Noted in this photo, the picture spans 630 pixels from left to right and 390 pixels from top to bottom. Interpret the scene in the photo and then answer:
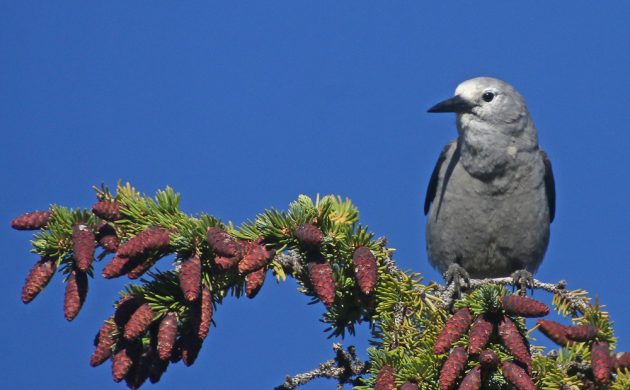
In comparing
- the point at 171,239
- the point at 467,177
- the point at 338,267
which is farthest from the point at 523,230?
the point at 171,239

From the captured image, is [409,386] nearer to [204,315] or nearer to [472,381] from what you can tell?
[472,381]

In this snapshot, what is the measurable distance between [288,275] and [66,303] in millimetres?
837

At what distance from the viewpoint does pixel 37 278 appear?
2869 millimetres

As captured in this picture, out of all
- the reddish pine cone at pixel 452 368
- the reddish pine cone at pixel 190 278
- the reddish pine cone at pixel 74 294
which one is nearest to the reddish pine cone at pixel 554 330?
the reddish pine cone at pixel 452 368

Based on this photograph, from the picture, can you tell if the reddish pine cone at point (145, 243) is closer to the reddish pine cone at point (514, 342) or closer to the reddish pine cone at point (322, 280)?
the reddish pine cone at point (322, 280)

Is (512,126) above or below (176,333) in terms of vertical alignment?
above

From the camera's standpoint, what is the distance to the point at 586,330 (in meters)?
2.85

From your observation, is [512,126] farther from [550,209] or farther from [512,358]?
[512,358]

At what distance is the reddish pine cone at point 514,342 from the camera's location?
2.62 metres

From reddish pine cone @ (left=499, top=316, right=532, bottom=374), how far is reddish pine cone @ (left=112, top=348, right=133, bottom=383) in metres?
1.26

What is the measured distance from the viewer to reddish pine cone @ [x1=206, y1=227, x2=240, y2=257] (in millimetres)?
2818

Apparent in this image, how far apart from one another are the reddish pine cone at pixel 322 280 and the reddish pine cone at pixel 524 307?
0.58 m

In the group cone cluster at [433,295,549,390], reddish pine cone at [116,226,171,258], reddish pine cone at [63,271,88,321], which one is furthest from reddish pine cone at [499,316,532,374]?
reddish pine cone at [63,271,88,321]

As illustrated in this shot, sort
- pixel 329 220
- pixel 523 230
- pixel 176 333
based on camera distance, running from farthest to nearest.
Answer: pixel 523 230 → pixel 329 220 → pixel 176 333
